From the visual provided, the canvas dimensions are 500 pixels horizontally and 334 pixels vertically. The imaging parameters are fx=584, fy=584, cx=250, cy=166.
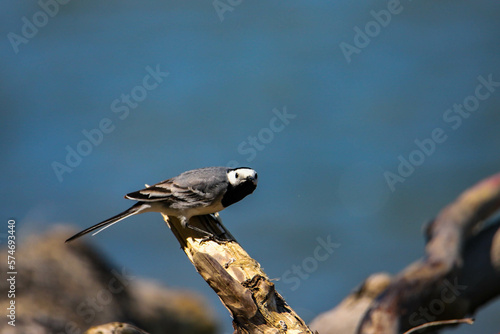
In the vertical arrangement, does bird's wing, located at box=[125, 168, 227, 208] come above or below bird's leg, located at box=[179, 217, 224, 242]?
above

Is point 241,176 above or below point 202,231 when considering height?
above

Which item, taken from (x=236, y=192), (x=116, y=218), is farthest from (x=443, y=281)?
(x=116, y=218)

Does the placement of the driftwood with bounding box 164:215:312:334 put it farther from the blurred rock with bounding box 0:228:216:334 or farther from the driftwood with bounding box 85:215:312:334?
the blurred rock with bounding box 0:228:216:334

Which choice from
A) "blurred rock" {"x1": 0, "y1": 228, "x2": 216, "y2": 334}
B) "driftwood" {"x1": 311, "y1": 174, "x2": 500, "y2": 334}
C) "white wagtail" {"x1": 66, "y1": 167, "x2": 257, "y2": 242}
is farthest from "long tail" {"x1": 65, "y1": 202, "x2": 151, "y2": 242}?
"driftwood" {"x1": 311, "y1": 174, "x2": 500, "y2": 334}

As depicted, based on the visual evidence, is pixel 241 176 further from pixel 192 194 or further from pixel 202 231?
pixel 202 231

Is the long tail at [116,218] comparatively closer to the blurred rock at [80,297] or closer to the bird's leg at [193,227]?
the bird's leg at [193,227]

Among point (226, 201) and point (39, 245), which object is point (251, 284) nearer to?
point (226, 201)
